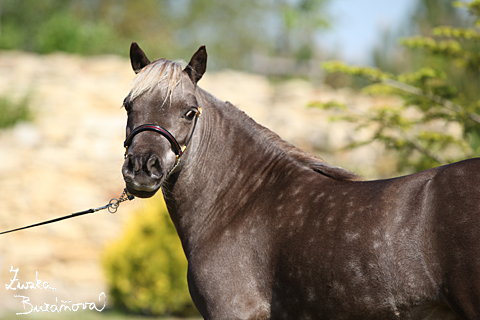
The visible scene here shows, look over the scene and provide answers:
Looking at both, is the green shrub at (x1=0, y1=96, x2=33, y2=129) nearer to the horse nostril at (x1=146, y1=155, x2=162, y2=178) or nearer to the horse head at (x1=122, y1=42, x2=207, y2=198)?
the horse head at (x1=122, y1=42, x2=207, y2=198)

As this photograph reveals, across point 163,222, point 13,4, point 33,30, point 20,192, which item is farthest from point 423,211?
point 13,4

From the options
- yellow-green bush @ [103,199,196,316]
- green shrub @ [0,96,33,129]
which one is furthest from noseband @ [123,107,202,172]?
green shrub @ [0,96,33,129]

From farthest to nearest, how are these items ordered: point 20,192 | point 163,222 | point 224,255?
point 20,192 → point 163,222 → point 224,255

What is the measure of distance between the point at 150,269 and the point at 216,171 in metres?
5.64

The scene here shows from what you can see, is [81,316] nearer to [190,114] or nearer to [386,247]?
[190,114]

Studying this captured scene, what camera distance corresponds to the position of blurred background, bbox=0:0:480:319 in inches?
277

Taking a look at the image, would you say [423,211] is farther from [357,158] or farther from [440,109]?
[357,158]

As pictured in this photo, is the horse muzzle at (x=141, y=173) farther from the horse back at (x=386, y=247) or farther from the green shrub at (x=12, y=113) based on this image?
the green shrub at (x=12, y=113)

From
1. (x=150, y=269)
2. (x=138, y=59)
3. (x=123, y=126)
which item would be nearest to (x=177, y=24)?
(x=123, y=126)

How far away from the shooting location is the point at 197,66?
3.31 m

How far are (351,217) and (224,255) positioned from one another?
0.89 meters

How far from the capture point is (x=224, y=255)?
287 centimetres

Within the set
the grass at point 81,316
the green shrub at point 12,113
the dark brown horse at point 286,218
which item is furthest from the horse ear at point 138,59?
the green shrub at point 12,113

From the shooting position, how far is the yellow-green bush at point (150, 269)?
27.4ft
